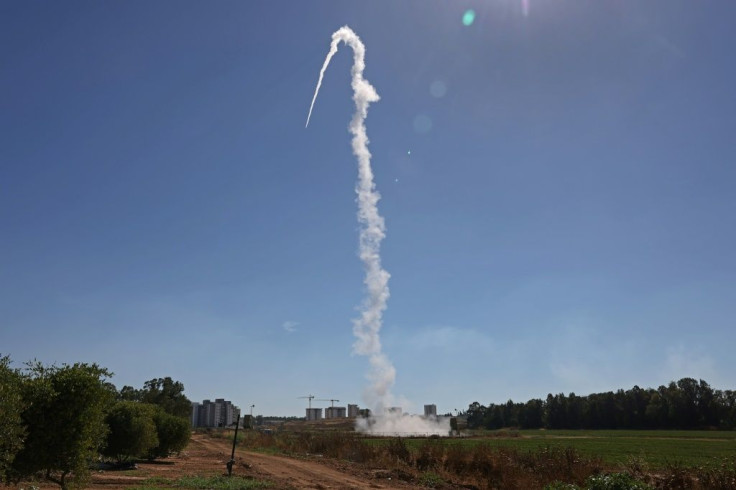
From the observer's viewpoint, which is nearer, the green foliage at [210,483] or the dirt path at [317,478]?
the green foliage at [210,483]

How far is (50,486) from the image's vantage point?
69.0 ft

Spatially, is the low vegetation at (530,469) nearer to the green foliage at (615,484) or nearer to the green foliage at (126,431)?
the green foliage at (615,484)

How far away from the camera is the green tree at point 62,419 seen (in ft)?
47.8

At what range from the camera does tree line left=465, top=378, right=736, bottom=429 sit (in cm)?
13775

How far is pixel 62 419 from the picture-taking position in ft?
50.0

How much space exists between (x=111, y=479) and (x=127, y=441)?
16.8ft

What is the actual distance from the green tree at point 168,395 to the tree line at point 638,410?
376 ft

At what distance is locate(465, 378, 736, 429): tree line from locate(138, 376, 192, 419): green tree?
376ft

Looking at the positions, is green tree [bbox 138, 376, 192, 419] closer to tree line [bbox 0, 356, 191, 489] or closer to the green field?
the green field

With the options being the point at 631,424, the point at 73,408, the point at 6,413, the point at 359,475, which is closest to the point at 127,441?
the point at 359,475

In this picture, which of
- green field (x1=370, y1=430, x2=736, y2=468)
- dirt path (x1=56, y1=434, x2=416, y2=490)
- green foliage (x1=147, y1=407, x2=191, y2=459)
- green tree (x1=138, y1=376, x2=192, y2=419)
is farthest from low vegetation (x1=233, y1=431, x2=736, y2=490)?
green tree (x1=138, y1=376, x2=192, y2=419)

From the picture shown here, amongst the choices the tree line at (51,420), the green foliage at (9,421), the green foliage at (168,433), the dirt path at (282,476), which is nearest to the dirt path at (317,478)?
the dirt path at (282,476)

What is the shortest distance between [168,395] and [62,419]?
4294 inches

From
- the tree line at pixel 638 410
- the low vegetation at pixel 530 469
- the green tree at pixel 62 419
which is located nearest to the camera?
the green tree at pixel 62 419
